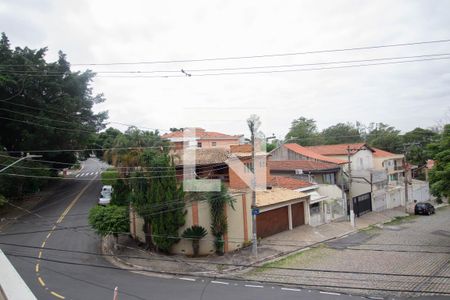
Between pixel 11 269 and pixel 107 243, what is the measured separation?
21188 millimetres

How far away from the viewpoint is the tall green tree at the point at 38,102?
34.3 meters

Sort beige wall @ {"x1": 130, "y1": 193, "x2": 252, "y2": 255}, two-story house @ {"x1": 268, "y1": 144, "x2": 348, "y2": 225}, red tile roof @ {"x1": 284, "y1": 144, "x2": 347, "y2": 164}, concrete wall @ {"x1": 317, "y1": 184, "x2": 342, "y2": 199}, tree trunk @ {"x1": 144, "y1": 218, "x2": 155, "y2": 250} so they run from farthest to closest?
red tile roof @ {"x1": 284, "y1": 144, "x2": 347, "y2": 164}
concrete wall @ {"x1": 317, "y1": 184, "x2": 342, "y2": 199}
two-story house @ {"x1": 268, "y1": 144, "x2": 348, "y2": 225}
tree trunk @ {"x1": 144, "y1": 218, "x2": 155, "y2": 250}
beige wall @ {"x1": 130, "y1": 193, "x2": 252, "y2": 255}

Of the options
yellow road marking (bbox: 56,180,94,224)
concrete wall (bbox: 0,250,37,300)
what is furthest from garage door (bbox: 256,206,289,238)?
concrete wall (bbox: 0,250,37,300)

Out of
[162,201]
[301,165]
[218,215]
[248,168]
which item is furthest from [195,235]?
[301,165]

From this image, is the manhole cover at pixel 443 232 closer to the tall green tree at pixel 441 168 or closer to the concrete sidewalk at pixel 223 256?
the concrete sidewalk at pixel 223 256

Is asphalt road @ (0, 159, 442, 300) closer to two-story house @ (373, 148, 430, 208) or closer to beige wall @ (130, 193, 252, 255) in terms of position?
beige wall @ (130, 193, 252, 255)

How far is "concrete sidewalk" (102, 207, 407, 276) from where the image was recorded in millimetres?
19380

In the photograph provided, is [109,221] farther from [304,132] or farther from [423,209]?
[304,132]

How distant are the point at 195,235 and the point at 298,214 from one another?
10.6 metres

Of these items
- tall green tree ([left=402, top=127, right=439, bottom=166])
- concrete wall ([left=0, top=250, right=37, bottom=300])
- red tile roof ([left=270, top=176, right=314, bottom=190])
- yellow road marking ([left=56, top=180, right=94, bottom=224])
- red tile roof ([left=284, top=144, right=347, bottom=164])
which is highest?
tall green tree ([left=402, top=127, right=439, bottom=166])

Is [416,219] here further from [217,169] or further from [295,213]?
[217,169]

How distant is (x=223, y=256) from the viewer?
2109 centimetres

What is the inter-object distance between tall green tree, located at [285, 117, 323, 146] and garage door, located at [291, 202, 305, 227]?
44.3m

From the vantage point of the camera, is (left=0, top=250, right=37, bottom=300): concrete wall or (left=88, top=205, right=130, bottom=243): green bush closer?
(left=0, top=250, right=37, bottom=300): concrete wall
